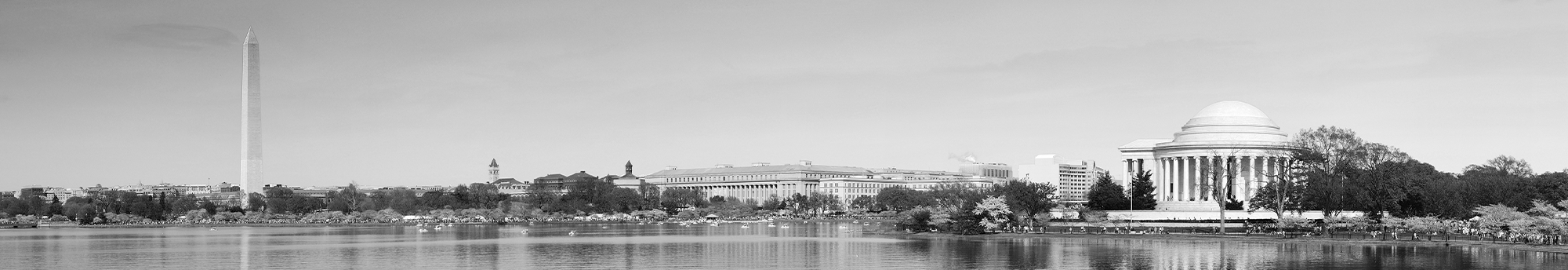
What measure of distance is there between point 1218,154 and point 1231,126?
4.01 m

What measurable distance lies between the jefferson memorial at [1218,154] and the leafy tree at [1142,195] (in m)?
0.87

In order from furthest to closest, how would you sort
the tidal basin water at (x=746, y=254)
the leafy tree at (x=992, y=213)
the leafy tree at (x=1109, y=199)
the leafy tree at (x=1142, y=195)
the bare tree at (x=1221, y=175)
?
1. the leafy tree at (x=1142, y=195)
2. the leafy tree at (x=1109, y=199)
3. the leafy tree at (x=992, y=213)
4. the bare tree at (x=1221, y=175)
5. the tidal basin water at (x=746, y=254)

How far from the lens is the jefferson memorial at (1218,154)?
130 metres

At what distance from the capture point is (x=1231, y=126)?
13575cm

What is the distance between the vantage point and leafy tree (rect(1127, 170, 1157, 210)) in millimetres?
130000

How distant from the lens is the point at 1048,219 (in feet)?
397

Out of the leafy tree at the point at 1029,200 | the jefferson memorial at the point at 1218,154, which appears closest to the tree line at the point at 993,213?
the leafy tree at the point at 1029,200

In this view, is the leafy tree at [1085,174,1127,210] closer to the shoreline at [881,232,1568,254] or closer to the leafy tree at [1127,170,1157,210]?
the leafy tree at [1127,170,1157,210]

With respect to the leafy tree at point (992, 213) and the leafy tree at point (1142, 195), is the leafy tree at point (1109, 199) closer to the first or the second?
the leafy tree at point (1142, 195)

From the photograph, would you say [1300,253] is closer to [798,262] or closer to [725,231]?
[798,262]

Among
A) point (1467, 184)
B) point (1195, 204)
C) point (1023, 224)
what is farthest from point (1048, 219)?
point (1467, 184)

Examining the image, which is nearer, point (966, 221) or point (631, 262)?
point (631, 262)

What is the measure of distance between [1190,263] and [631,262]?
97.0 feet

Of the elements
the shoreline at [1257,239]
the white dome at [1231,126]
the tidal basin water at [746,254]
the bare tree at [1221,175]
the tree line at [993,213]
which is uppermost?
the white dome at [1231,126]
